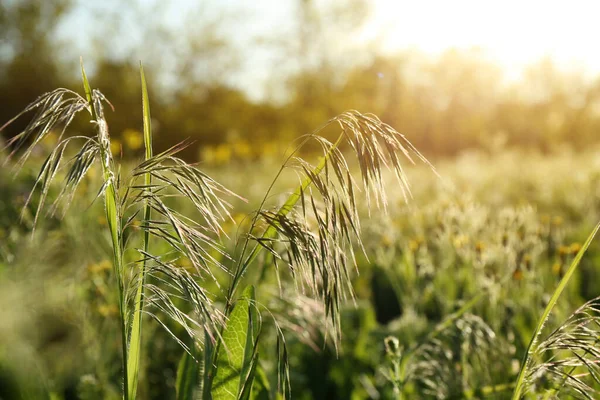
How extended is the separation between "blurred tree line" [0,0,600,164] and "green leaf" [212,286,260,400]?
14.1m

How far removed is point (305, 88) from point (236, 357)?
58.9 ft

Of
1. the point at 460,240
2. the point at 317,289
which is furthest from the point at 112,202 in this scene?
the point at 460,240

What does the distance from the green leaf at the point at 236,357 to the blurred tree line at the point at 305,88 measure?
14.1 meters

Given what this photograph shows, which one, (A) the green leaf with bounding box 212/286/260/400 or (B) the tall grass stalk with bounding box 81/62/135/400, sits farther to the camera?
(A) the green leaf with bounding box 212/286/260/400

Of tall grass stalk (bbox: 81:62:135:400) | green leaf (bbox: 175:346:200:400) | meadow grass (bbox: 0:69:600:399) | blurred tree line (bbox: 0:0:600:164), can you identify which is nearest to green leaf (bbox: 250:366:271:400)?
meadow grass (bbox: 0:69:600:399)

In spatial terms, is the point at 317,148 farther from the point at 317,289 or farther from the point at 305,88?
the point at 317,289

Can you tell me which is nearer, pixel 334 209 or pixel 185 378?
pixel 334 209

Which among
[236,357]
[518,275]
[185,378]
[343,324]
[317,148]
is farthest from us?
[317,148]

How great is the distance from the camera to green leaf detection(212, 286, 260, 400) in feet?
3.42

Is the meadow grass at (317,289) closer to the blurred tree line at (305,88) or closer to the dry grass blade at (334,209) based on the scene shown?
the dry grass blade at (334,209)

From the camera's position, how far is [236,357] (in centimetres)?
107

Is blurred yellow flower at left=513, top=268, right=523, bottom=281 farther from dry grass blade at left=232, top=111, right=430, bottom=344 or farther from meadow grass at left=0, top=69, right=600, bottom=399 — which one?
dry grass blade at left=232, top=111, right=430, bottom=344

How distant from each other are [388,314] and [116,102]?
14.6m

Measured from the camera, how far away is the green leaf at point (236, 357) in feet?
3.42
